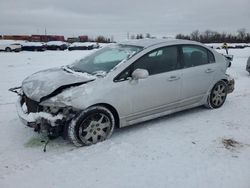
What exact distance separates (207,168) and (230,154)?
24.5 inches

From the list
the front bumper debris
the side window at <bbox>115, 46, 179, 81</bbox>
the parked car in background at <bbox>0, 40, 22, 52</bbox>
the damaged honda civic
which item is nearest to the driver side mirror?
the damaged honda civic

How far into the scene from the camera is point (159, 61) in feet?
16.7

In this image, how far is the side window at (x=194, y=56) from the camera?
5477 millimetres

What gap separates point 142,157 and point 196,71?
94.2 inches

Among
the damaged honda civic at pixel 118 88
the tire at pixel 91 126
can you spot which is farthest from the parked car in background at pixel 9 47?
the tire at pixel 91 126

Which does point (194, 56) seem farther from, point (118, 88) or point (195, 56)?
point (118, 88)

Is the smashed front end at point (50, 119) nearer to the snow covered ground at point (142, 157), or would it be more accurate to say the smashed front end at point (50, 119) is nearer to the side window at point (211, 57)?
the snow covered ground at point (142, 157)

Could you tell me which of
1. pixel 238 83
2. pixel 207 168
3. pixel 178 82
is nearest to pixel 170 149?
pixel 207 168

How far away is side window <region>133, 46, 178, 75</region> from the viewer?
15.9ft

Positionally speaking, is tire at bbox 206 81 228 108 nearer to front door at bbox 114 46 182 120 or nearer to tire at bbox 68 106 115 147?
front door at bbox 114 46 182 120

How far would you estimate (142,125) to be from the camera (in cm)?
521

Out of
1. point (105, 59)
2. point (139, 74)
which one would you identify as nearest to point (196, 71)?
point (139, 74)

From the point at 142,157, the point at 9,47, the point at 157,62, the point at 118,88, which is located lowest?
the point at 142,157

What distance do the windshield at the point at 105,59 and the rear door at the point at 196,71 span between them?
3.55 feet
